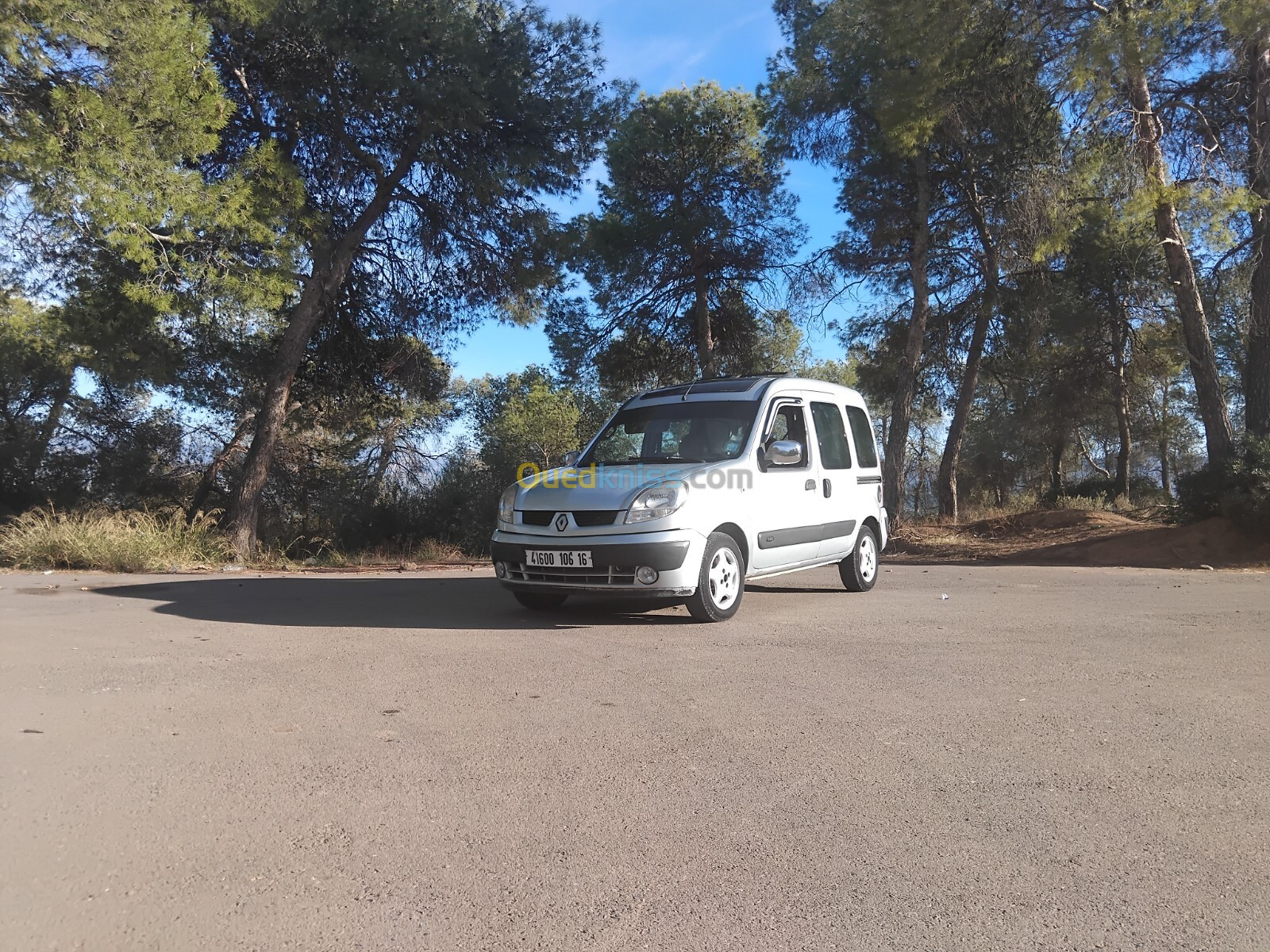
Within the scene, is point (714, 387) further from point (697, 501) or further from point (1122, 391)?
point (1122, 391)

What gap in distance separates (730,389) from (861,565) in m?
2.63

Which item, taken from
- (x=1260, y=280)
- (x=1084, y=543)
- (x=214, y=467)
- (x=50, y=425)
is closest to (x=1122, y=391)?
(x=1260, y=280)

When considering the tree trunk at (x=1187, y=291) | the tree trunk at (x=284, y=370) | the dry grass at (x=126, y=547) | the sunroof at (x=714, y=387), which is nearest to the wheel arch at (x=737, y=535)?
the sunroof at (x=714, y=387)

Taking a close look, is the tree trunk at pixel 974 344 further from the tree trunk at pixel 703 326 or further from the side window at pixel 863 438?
the side window at pixel 863 438

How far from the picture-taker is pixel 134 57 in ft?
38.4

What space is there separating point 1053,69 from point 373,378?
46.6 ft

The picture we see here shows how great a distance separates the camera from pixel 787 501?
743 cm

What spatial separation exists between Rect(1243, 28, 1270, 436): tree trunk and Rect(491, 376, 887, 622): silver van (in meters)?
9.18

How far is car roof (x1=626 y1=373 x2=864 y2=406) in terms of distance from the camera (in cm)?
764

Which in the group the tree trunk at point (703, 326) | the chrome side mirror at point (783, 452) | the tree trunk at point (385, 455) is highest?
the tree trunk at point (703, 326)

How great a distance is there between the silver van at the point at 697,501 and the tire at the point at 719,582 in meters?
0.01

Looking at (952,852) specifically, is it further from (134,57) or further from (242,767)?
(134,57)

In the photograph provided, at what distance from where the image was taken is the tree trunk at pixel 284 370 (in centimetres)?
1473

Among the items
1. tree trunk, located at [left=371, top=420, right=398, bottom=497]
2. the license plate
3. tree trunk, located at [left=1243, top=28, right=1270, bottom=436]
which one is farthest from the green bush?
tree trunk, located at [left=371, top=420, right=398, bottom=497]
